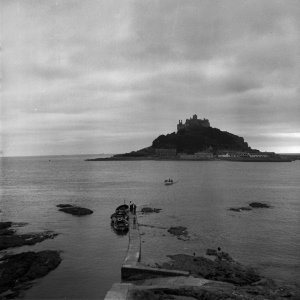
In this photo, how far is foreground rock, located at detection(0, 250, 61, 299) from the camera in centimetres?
2727

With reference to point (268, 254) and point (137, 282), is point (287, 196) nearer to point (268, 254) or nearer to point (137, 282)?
point (268, 254)

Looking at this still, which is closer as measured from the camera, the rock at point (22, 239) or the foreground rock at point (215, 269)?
the foreground rock at point (215, 269)

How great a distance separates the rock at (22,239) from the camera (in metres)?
39.5

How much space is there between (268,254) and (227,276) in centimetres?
1036

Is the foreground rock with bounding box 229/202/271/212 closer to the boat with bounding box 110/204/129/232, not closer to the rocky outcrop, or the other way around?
the boat with bounding box 110/204/129/232

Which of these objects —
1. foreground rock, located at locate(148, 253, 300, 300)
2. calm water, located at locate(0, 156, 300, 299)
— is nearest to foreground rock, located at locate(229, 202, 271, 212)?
calm water, located at locate(0, 156, 300, 299)

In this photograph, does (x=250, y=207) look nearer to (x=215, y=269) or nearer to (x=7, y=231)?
(x=215, y=269)

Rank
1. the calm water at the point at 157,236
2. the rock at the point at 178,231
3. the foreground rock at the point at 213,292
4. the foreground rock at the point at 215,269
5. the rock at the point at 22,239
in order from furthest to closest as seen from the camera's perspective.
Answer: the rock at the point at 178,231
the rock at the point at 22,239
the calm water at the point at 157,236
the foreground rock at the point at 215,269
the foreground rock at the point at 213,292

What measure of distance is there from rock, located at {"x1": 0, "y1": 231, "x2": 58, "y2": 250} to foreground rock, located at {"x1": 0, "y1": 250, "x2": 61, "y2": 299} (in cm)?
473

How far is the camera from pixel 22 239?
41594 mm

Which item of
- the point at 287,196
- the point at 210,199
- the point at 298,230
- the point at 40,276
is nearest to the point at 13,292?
the point at 40,276

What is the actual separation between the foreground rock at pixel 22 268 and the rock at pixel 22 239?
473cm

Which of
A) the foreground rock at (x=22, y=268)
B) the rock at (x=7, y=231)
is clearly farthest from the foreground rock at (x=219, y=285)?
the rock at (x=7, y=231)

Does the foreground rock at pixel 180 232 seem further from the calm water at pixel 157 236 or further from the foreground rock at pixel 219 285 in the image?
the foreground rock at pixel 219 285
